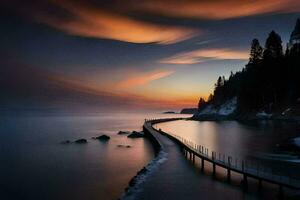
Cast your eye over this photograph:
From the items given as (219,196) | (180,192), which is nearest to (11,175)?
(180,192)

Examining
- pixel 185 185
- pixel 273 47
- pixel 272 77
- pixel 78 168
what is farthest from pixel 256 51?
pixel 185 185

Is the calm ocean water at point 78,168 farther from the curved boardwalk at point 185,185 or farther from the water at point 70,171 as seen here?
the curved boardwalk at point 185,185

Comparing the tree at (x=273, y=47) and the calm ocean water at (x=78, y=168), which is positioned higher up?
the tree at (x=273, y=47)

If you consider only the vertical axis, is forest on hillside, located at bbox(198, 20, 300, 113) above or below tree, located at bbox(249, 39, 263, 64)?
below

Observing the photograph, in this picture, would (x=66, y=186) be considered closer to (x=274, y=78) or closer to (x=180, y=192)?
(x=180, y=192)

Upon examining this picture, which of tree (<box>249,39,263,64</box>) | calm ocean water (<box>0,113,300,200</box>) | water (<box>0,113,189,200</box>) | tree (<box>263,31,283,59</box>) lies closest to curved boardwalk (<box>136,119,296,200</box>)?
calm ocean water (<box>0,113,300,200</box>)

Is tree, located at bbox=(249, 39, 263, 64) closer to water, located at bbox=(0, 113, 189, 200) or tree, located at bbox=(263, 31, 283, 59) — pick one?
tree, located at bbox=(263, 31, 283, 59)

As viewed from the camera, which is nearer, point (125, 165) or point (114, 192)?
point (114, 192)

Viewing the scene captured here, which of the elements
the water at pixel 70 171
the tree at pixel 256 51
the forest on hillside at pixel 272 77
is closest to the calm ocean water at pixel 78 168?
the water at pixel 70 171

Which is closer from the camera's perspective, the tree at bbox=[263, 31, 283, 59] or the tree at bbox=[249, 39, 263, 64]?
the tree at bbox=[263, 31, 283, 59]

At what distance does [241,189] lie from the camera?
27484 mm

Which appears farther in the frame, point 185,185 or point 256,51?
point 256,51

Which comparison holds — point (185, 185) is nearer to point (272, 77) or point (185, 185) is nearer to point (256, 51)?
point (272, 77)

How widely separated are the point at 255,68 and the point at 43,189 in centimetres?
10635
